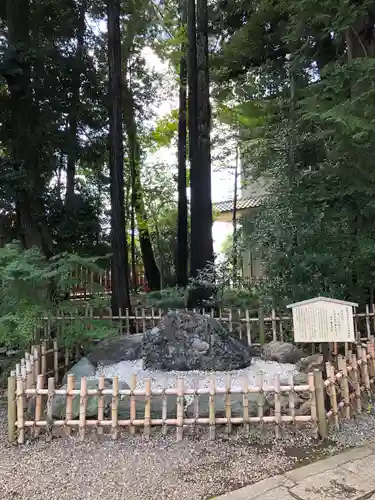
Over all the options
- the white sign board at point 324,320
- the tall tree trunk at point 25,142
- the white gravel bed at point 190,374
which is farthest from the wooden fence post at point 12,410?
the tall tree trunk at point 25,142

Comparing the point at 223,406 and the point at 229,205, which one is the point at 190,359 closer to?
the point at 223,406

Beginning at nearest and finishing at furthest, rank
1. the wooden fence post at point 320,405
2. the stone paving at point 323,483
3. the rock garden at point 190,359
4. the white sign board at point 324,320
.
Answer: the stone paving at point 323,483, the wooden fence post at point 320,405, the white sign board at point 324,320, the rock garden at point 190,359

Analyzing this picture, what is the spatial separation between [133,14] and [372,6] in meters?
6.98

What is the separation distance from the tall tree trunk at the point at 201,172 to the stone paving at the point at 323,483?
5.10 meters

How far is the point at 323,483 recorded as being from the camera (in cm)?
279

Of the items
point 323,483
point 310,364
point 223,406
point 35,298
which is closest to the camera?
point 323,483

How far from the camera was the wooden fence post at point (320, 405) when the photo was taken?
3.42 m

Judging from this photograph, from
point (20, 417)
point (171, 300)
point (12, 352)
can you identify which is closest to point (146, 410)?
point (20, 417)

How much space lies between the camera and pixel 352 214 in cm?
622

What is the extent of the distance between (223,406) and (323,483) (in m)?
1.08

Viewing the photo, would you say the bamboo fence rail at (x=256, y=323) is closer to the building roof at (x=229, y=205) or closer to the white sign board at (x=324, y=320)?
the white sign board at (x=324, y=320)

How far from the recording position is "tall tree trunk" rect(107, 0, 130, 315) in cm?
739

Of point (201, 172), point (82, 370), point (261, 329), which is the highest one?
point (201, 172)

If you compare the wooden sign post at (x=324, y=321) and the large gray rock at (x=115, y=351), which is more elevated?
the wooden sign post at (x=324, y=321)
